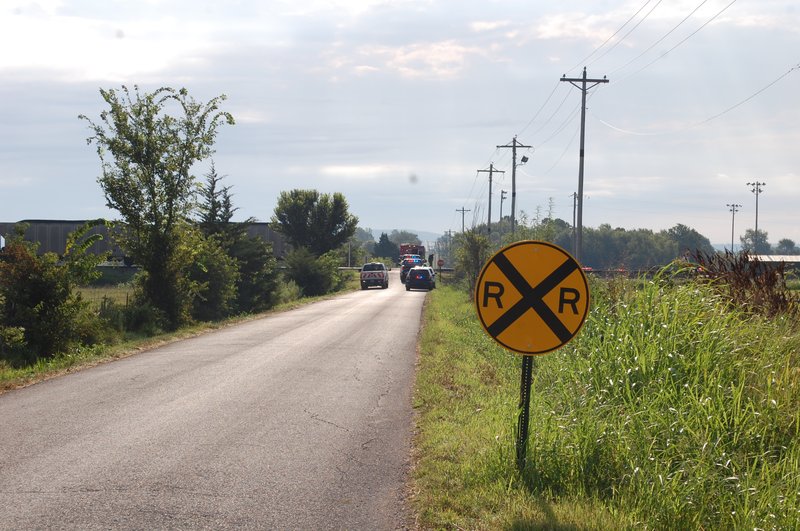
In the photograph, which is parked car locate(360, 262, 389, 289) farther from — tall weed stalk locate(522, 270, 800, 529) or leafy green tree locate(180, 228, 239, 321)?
tall weed stalk locate(522, 270, 800, 529)

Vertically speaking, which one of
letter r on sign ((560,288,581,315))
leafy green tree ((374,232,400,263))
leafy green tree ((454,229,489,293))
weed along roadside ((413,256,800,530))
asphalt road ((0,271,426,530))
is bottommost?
asphalt road ((0,271,426,530))

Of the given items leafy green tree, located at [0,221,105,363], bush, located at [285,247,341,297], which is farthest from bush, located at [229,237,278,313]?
leafy green tree, located at [0,221,105,363]

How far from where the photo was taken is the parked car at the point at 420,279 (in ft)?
187

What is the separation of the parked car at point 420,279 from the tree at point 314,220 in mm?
27117

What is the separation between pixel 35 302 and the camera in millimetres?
16297

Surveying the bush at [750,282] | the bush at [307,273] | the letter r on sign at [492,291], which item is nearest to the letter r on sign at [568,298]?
the letter r on sign at [492,291]

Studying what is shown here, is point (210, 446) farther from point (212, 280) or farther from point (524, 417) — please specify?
point (212, 280)

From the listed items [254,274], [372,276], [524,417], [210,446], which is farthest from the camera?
[372,276]

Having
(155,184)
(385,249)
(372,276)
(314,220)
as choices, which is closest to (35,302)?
(155,184)

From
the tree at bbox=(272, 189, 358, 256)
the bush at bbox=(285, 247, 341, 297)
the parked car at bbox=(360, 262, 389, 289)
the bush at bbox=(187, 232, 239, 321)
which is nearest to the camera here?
the bush at bbox=(187, 232, 239, 321)

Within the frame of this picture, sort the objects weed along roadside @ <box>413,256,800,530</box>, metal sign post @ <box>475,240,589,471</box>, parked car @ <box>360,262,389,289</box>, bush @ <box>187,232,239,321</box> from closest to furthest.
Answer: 1. weed along roadside @ <box>413,256,800,530</box>
2. metal sign post @ <box>475,240,589,471</box>
3. bush @ <box>187,232,239,321</box>
4. parked car @ <box>360,262,389,289</box>

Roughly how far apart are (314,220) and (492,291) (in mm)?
78389

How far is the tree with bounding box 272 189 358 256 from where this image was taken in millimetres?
83750

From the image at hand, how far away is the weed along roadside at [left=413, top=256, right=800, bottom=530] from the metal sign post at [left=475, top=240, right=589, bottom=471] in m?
0.11
